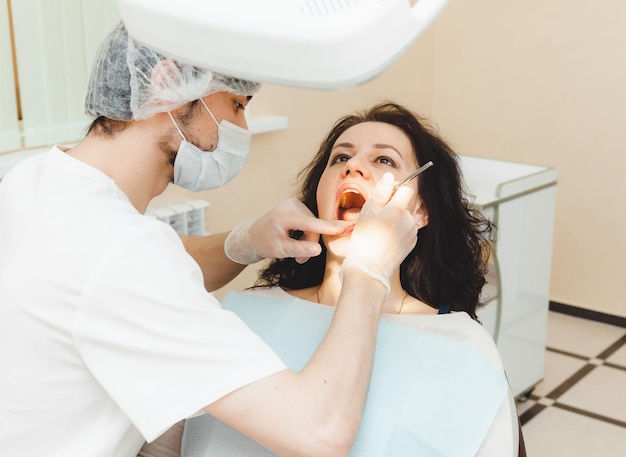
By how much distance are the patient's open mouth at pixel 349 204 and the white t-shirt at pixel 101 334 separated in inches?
23.9

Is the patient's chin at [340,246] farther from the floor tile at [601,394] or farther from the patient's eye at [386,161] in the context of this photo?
the floor tile at [601,394]

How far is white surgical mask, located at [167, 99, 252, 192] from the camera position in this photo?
1.38 meters

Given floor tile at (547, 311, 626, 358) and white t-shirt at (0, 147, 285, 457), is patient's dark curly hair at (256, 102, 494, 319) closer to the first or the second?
white t-shirt at (0, 147, 285, 457)

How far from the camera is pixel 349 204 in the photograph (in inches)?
71.0

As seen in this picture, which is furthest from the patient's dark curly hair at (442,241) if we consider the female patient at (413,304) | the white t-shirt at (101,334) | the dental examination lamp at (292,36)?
the dental examination lamp at (292,36)

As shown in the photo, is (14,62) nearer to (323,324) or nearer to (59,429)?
(323,324)

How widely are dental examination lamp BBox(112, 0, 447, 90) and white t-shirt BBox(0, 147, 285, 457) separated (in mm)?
422

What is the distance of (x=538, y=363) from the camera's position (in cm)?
302

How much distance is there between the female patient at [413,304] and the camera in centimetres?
141

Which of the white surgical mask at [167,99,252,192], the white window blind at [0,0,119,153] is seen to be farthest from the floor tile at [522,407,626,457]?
the white window blind at [0,0,119,153]

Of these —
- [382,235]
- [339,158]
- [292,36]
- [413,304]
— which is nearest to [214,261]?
[339,158]

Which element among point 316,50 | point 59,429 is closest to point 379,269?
point 59,429

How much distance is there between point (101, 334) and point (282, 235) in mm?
651

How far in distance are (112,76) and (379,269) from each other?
55 centimetres
